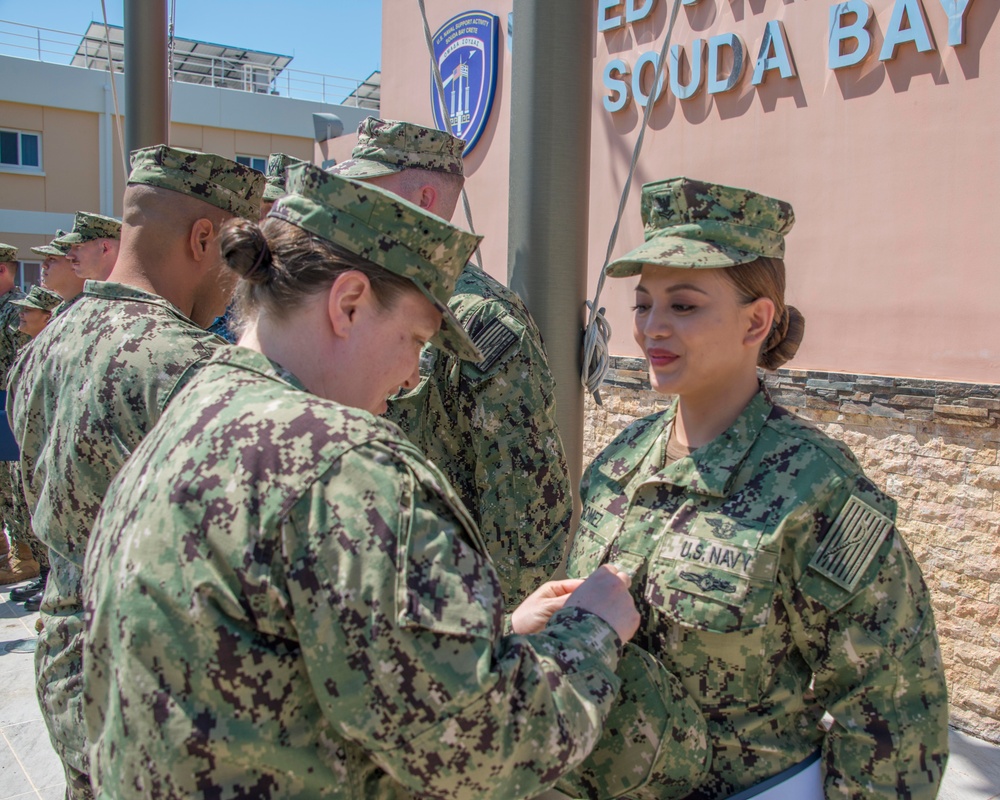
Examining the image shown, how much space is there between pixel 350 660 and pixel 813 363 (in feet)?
13.6

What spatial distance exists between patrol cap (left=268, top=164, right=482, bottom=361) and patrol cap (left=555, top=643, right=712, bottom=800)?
788 millimetres

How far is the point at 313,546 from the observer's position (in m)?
1.07

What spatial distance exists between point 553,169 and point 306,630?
6.41ft

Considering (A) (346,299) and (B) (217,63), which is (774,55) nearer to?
(A) (346,299)

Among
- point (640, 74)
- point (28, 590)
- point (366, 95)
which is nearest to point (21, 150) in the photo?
point (366, 95)

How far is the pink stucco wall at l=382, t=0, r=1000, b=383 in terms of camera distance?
12.9 feet

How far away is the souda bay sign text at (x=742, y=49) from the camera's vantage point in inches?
162

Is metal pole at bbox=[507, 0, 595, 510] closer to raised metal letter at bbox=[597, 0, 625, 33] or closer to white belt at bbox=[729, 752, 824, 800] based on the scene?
white belt at bbox=[729, 752, 824, 800]

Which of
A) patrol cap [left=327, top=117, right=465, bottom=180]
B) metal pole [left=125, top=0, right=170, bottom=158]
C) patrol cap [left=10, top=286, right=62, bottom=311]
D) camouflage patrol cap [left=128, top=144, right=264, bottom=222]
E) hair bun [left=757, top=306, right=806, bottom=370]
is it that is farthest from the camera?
patrol cap [left=10, top=286, right=62, bottom=311]

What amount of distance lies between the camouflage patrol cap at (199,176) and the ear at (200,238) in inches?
2.7

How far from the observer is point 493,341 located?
8.91 ft

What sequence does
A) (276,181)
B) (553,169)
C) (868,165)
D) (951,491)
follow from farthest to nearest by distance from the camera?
(868,165), (951,491), (276,181), (553,169)

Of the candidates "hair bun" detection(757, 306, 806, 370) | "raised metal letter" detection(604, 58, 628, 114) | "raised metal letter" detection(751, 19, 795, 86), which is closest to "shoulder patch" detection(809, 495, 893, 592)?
"hair bun" detection(757, 306, 806, 370)

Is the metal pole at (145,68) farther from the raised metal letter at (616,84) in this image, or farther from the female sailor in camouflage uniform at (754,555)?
the female sailor in camouflage uniform at (754,555)
